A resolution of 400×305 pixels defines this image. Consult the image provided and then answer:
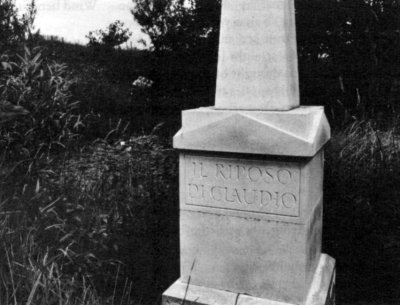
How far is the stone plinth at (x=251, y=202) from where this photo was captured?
2.58 metres

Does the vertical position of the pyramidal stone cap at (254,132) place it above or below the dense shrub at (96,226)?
above

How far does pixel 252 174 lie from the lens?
106 inches

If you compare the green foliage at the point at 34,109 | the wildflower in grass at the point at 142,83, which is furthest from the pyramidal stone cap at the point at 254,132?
the wildflower in grass at the point at 142,83

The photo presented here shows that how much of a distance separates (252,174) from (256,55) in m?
0.73

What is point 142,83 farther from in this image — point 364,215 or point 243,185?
point 243,185

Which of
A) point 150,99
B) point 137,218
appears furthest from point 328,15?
point 137,218

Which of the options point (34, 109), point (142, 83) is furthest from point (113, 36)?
point (34, 109)

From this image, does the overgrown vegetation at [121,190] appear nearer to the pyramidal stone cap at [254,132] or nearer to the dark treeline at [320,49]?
the dark treeline at [320,49]

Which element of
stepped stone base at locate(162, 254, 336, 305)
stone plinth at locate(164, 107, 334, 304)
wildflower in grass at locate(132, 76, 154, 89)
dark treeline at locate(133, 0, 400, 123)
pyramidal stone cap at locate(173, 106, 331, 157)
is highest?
dark treeline at locate(133, 0, 400, 123)

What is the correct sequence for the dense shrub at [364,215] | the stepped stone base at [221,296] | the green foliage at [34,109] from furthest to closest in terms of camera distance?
1. the green foliage at [34,109]
2. the dense shrub at [364,215]
3. the stepped stone base at [221,296]

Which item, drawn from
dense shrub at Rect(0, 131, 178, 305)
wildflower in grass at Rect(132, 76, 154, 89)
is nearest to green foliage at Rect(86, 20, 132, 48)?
wildflower in grass at Rect(132, 76, 154, 89)

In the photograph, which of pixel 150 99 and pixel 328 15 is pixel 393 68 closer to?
pixel 328 15

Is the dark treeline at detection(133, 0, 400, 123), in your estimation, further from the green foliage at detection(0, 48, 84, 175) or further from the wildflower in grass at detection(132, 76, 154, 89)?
the green foliage at detection(0, 48, 84, 175)

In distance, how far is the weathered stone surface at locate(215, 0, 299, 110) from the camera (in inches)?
105
